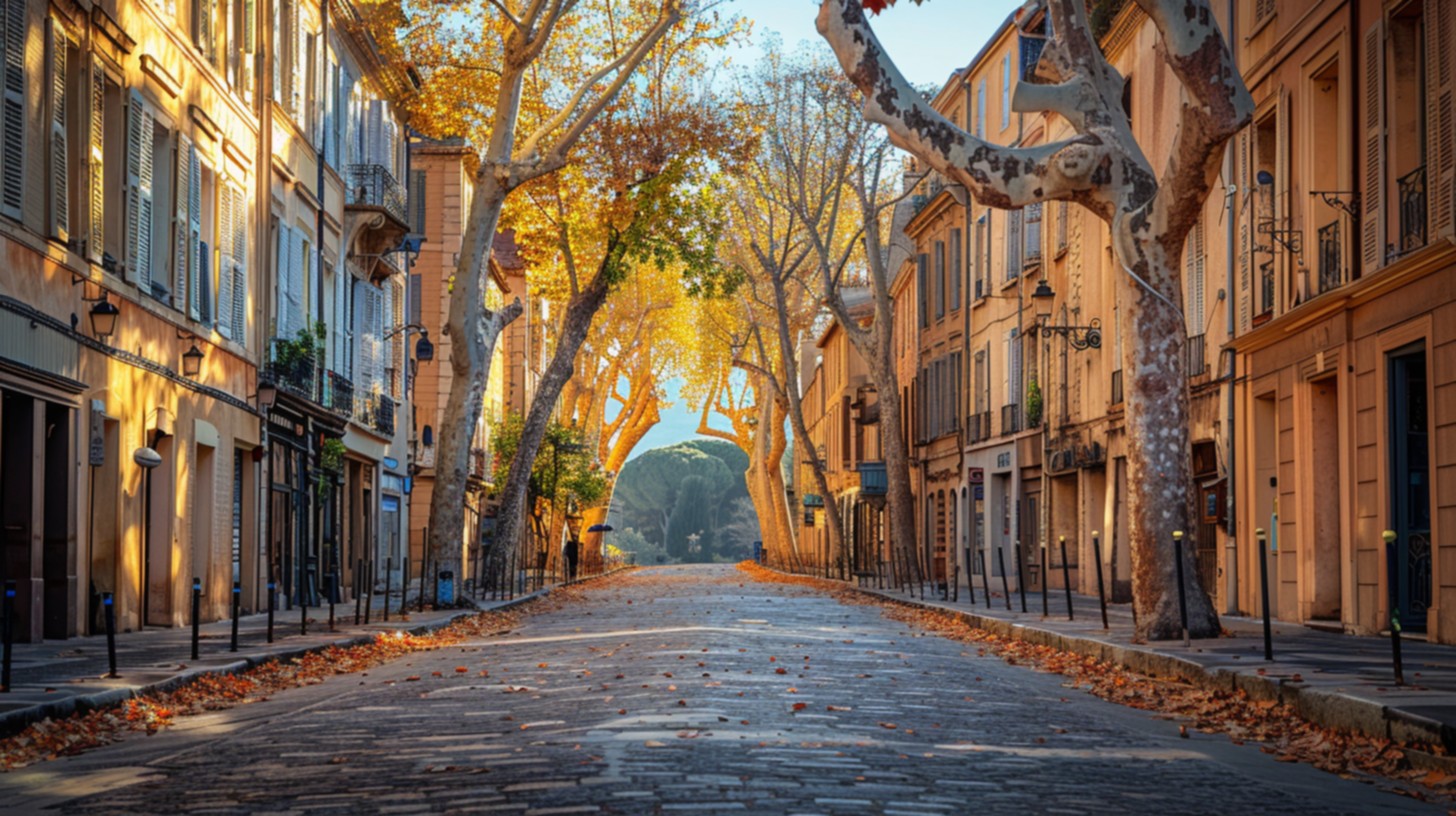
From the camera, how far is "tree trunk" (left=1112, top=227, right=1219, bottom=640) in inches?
722

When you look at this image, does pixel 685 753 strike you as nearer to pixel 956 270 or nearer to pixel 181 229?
pixel 181 229

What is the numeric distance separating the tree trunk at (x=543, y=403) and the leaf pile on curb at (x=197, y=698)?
1462cm

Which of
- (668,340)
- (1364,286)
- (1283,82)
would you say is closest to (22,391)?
(1364,286)

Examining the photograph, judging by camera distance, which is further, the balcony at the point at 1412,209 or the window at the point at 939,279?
the window at the point at 939,279

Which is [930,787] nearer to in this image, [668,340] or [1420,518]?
[1420,518]

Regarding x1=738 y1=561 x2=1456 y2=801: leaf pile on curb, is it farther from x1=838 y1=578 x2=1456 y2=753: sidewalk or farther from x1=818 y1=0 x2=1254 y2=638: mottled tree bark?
x1=818 y1=0 x2=1254 y2=638: mottled tree bark

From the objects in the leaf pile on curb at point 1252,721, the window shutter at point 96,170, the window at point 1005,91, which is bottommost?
the leaf pile on curb at point 1252,721

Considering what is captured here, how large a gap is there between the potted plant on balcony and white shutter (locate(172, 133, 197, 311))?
21.7 metres

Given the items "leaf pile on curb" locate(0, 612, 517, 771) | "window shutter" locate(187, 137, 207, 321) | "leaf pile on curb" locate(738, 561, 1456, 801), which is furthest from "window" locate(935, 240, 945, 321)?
"leaf pile on curb" locate(738, 561, 1456, 801)

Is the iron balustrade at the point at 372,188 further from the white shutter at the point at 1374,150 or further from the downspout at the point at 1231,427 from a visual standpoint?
the white shutter at the point at 1374,150

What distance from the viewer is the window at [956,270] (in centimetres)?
5019

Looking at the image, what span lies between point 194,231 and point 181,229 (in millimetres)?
705

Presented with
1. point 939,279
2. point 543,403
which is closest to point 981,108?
point 939,279

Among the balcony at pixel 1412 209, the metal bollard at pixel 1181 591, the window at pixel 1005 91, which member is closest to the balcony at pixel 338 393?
the window at pixel 1005 91
